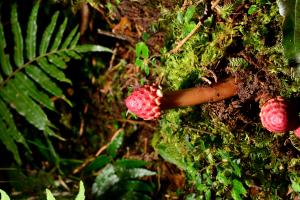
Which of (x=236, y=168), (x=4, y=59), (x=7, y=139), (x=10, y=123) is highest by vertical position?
(x=236, y=168)

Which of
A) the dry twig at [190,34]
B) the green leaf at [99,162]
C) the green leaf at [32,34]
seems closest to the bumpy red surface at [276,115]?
the dry twig at [190,34]

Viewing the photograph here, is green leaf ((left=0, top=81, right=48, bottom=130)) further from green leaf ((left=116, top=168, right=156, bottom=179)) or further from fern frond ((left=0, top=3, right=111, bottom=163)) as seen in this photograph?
green leaf ((left=116, top=168, right=156, bottom=179))

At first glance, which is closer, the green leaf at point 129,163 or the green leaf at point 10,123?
the green leaf at point 129,163

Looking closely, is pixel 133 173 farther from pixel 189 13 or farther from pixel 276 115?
pixel 276 115

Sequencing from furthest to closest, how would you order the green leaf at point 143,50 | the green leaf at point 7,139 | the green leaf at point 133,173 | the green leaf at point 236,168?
the green leaf at point 7,139 < the green leaf at point 133,173 < the green leaf at point 143,50 < the green leaf at point 236,168

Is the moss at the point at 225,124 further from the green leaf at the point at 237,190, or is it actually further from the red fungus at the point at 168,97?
the red fungus at the point at 168,97

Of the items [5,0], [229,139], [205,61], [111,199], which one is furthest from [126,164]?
[5,0]

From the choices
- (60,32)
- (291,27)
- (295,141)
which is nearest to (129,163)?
(60,32)
